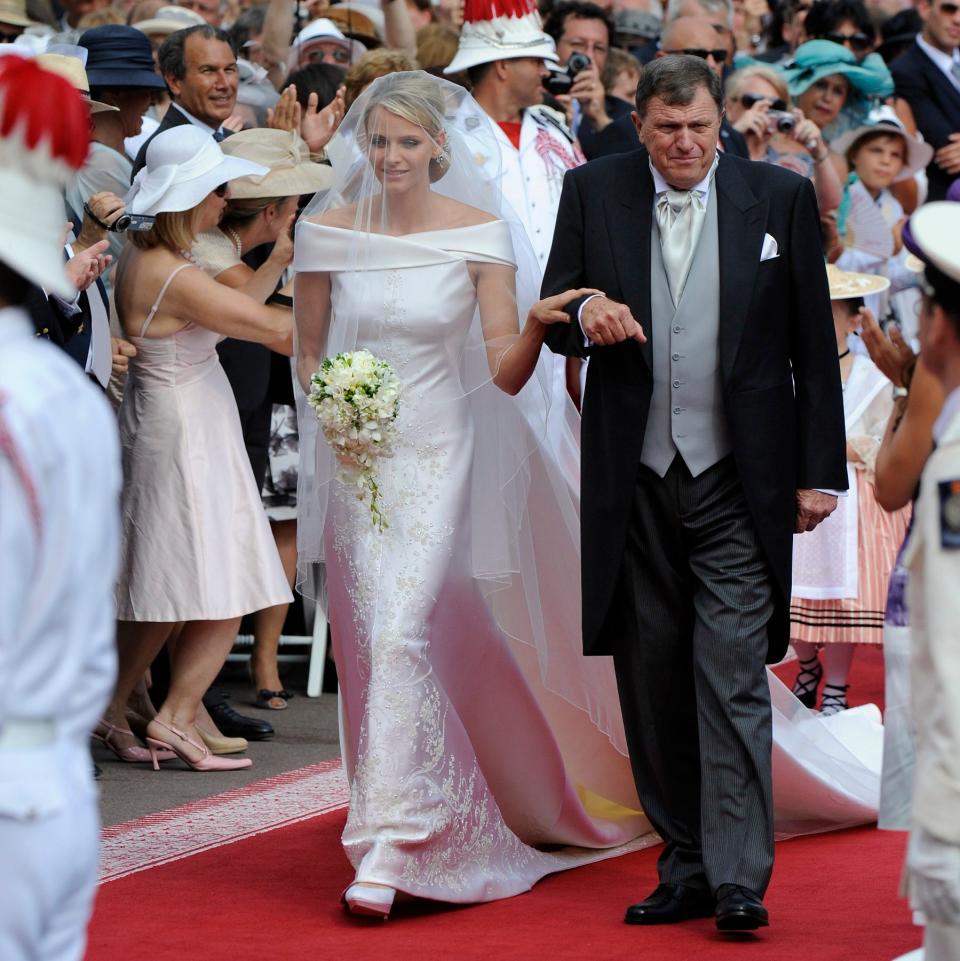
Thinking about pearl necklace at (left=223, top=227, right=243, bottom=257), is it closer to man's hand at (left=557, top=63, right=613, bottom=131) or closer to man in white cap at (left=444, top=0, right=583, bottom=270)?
man in white cap at (left=444, top=0, right=583, bottom=270)

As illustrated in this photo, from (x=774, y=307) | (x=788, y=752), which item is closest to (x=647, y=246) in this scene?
(x=774, y=307)

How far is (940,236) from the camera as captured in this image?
3.18 m

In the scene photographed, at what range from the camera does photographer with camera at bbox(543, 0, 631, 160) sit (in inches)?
364

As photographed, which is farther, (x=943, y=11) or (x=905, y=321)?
(x=943, y=11)

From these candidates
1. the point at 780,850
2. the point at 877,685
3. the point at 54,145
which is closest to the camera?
the point at 54,145

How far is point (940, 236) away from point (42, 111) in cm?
147

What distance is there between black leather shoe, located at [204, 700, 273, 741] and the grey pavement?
5 cm

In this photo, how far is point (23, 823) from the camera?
8.32ft

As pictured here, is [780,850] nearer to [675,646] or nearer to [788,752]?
[788,752]

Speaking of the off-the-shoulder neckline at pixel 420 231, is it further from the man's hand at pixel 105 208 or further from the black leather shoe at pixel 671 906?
the black leather shoe at pixel 671 906

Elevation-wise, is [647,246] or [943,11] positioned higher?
[943,11]

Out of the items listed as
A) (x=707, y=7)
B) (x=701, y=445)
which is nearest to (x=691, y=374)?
(x=701, y=445)

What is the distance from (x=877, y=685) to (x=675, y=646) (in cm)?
418

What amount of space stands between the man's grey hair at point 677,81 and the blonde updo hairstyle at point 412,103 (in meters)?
0.78
